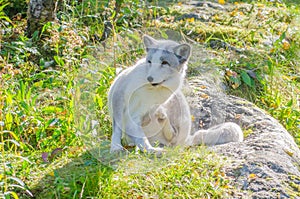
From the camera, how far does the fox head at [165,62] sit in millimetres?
4285

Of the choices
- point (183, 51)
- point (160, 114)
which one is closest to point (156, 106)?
point (160, 114)

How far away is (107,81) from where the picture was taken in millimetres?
5355

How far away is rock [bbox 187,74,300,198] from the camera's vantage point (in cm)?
412

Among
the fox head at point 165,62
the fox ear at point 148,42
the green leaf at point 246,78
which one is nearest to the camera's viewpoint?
the fox head at point 165,62

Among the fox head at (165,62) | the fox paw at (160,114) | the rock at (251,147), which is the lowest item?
the rock at (251,147)

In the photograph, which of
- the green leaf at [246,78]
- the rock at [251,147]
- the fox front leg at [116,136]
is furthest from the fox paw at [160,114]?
the green leaf at [246,78]

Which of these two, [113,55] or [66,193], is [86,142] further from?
[113,55]

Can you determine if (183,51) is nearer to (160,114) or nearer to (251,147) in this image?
(160,114)

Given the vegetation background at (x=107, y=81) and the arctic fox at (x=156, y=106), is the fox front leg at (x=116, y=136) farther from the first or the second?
the vegetation background at (x=107, y=81)

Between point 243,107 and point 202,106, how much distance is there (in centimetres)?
45

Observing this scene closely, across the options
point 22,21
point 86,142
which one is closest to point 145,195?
point 86,142

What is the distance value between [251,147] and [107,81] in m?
1.51

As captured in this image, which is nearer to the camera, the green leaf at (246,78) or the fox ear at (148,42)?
the fox ear at (148,42)

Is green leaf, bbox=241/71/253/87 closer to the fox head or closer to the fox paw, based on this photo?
the fox paw
